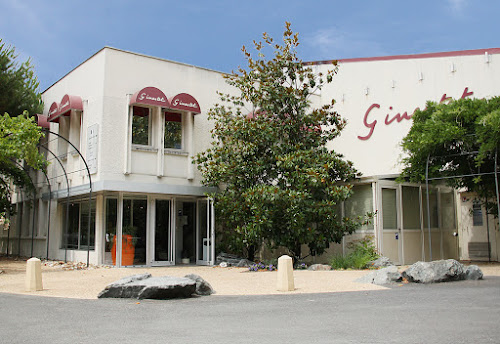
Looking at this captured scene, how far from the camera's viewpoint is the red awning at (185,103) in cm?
1795

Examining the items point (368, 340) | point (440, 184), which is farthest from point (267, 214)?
point (368, 340)

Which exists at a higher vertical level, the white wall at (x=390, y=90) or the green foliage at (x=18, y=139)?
the white wall at (x=390, y=90)

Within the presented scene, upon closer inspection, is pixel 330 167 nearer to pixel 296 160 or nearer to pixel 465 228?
pixel 296 160

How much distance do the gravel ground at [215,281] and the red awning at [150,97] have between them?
5.47 meters

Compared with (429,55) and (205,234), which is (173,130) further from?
(429,55)

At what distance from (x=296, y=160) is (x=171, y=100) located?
17.2 feet

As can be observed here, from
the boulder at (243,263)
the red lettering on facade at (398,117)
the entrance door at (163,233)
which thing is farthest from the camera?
the red lettering on facade at (398,117)

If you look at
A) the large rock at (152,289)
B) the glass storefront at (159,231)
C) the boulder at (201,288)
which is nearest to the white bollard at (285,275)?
the boulder at (201,288)

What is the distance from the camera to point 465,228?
65.8ft

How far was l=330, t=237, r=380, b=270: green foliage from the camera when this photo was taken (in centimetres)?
1473

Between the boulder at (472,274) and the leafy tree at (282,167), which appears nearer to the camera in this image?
the boulder at (472,274)

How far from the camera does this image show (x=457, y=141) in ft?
52.0

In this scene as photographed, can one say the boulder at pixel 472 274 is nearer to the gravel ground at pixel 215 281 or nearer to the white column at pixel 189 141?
the gravel ground at pixel 215 281

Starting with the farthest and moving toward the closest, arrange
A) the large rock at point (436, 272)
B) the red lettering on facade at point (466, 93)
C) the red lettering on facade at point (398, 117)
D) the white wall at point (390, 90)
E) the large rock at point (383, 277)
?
the red lettering on facade at point (398, 117) < the white wall at point (390, 90) < the red lettering on facade at point (466, 93) < the large rock at point (383, 277) < the large rock at point (436, 272)
